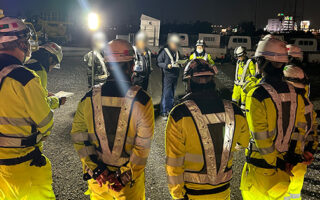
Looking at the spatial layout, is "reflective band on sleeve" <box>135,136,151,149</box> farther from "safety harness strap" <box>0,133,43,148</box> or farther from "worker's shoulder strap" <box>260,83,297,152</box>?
"worker's shoulder strap" <box>260,83,297,152</box>

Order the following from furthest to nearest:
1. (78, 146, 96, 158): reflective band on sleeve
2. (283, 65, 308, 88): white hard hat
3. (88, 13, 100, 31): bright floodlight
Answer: (88, 13, 100, 31): bright floodlight
(283, 65, 308, 88): white hard hat
(78, 146, 96, 158): reflective band on sleeve

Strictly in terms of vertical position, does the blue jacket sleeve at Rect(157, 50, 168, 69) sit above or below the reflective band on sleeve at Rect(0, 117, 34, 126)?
above

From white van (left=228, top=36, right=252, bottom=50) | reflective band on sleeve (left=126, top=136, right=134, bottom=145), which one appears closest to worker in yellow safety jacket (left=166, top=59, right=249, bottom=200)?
reflective band on sleeve (left=126, top=136, right=134, bottom=145)

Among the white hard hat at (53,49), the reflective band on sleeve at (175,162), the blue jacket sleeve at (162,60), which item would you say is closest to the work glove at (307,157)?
the reflective band on sleeve at (175,162)

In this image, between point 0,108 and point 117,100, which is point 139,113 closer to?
point 117,100

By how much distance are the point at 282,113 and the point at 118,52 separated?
176 centimetres

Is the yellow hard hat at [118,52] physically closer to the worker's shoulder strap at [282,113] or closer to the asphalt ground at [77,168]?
the worker's shoulder strap at [282,113]

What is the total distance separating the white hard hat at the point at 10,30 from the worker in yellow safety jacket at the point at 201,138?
1820 millimetres

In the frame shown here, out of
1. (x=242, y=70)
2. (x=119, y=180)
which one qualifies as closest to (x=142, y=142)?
(x=119, y=180)

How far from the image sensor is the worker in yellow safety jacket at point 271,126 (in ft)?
8.63

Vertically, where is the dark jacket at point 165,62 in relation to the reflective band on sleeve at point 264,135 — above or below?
above

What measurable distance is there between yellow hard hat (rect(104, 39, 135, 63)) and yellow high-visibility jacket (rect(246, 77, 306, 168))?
1.34 meters

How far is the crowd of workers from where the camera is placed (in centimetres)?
224

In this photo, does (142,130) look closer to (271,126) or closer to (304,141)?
(271,126)
